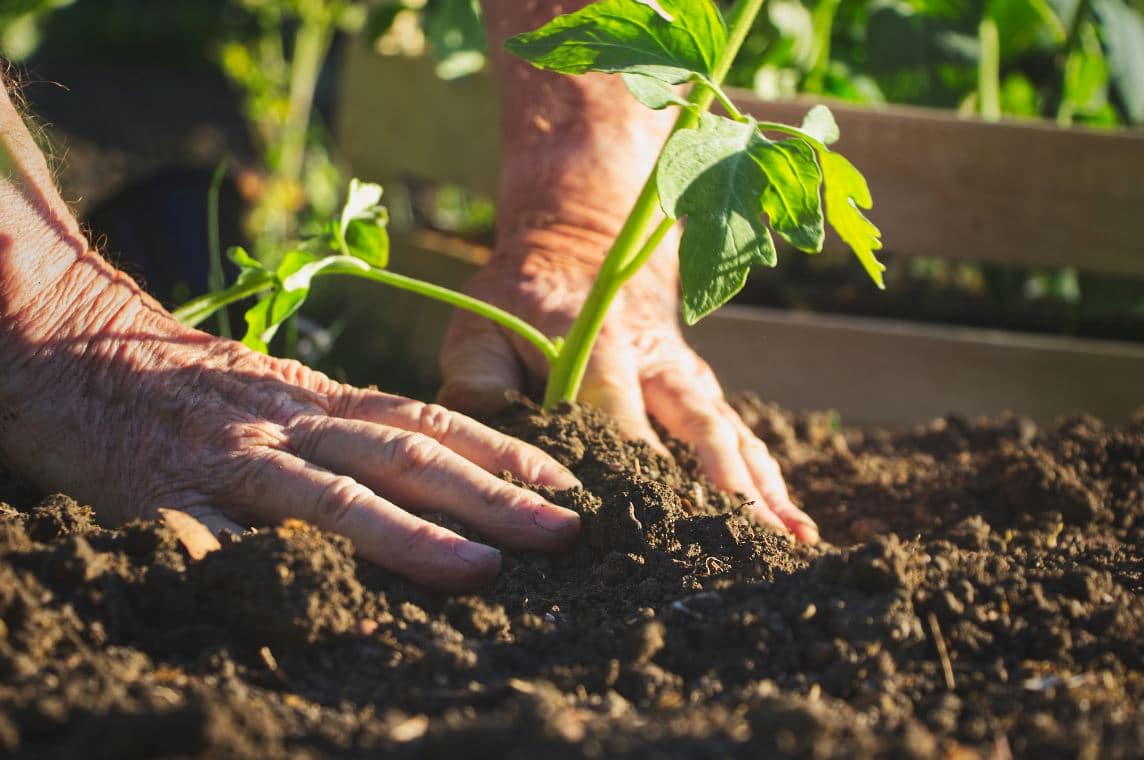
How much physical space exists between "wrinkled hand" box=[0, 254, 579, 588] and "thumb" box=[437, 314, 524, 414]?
0.30m

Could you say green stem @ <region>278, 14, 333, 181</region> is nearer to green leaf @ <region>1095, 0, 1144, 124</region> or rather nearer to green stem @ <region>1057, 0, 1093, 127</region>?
green stem @ <region>1057, 0, 1093, 127</region>

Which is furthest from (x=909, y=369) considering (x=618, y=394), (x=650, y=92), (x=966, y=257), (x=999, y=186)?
(x=650, y=92)

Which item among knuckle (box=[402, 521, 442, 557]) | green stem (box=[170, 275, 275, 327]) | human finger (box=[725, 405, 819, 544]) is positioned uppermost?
green stem (box=[170, 275, 275, 327])

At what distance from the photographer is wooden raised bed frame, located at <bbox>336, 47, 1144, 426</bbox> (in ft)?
9.05

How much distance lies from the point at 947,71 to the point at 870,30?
1.56 ft

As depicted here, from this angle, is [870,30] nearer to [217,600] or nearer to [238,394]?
[238,394]

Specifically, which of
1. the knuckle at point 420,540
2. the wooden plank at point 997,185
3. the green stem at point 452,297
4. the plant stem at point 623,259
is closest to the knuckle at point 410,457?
the knuckle at point 420,540

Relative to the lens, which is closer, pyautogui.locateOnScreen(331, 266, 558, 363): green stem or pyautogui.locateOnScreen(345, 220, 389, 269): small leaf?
pyautogui.locateOnScreen(331, 266, 558, 363): green stem

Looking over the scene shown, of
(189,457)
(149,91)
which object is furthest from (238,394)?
(149,91)

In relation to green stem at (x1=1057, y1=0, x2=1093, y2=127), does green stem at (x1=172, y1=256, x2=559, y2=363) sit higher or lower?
lower

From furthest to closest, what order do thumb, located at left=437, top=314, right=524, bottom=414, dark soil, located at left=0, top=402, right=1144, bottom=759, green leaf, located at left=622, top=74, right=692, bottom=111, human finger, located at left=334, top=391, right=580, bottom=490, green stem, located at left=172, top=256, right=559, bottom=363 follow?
thumb, located at left=437, top=314, right=524, bottom=414 < green stem, located at left=172, top=256, right=559, bottom=363 < human finger, located at left=334, top=391, right=580, bottom=490 < green leaf, located at left=622, top=74, right=692, bottom=111 < dark soil, located at left=0, top=402, right=1144, bottom=759

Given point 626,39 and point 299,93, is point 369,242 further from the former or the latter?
point 299,93

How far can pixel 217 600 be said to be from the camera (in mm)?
1162

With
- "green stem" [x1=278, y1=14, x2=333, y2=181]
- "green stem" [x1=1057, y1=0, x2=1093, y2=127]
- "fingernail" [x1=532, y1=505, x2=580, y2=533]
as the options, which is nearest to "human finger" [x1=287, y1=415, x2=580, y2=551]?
"fingernail" [x1=532, y1=505, x2=580, y2=533]
